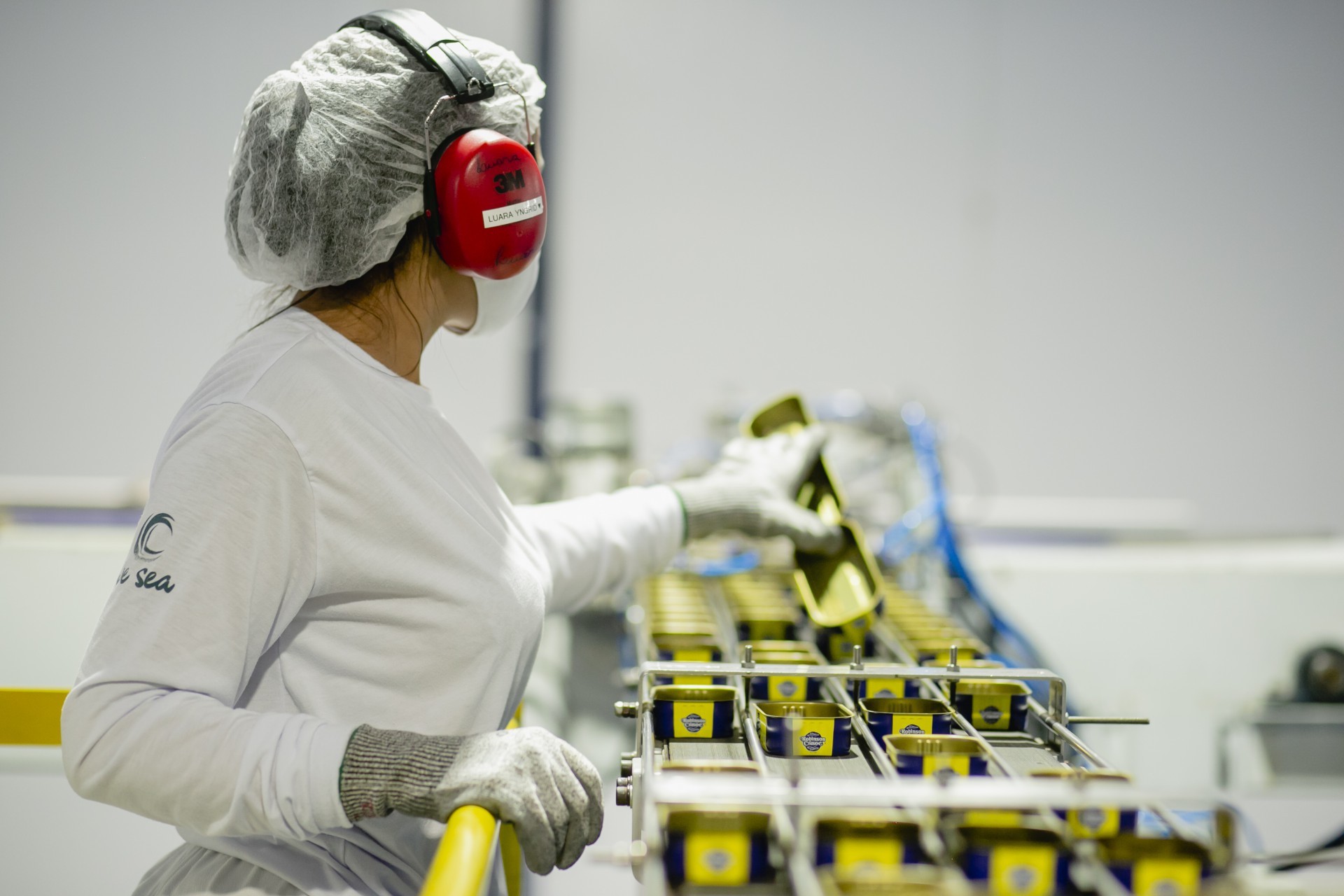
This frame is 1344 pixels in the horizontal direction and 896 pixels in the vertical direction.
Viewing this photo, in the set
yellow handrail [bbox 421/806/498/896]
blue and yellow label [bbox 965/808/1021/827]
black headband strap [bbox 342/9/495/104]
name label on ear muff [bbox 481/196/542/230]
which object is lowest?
yellow handrail [bbox 421/806/498/896]

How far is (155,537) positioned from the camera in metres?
0.69

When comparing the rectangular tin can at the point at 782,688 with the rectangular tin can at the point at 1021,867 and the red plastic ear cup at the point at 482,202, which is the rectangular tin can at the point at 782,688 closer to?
the rectangular tin can at the point at 1021,867

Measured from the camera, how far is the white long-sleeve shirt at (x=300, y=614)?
2.19ft

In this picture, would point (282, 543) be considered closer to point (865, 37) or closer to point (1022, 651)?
point (1022, 651)

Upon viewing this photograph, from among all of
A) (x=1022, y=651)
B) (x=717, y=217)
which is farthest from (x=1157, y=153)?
(x=1022, y=651)

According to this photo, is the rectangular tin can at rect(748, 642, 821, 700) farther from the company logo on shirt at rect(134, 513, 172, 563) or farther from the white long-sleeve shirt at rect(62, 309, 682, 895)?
the company logo on shirt at rect(134, 513, 172, 563)

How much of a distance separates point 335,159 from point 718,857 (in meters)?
0.67

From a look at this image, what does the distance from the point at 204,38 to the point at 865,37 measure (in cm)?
246

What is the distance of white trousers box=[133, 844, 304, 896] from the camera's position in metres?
0.80

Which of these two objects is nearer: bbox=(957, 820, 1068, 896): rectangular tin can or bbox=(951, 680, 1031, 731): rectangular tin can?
bbox=(957, 820, 1068, 896): rectangular tin can

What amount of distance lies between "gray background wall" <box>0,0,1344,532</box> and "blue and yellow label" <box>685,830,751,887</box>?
3099 mm

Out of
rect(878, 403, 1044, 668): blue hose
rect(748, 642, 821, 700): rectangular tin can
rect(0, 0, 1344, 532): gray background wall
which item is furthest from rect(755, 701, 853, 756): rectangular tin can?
rect(0, 0, 1344, 532): gray background wall

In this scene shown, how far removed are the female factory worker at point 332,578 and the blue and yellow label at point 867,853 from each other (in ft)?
0.73

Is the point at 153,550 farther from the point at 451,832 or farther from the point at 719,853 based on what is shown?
the point at 719,853
